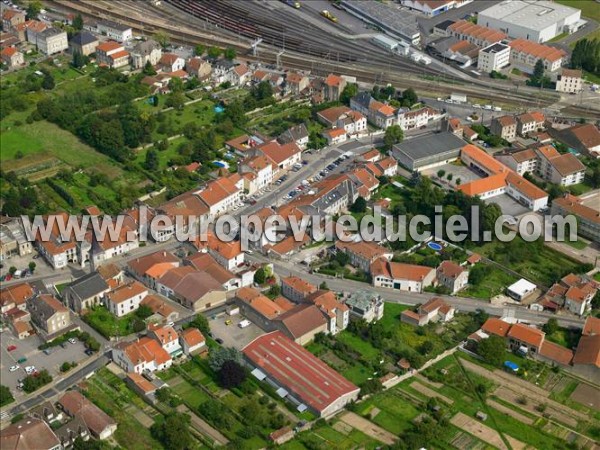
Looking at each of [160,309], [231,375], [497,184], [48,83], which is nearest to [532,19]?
[497,184]

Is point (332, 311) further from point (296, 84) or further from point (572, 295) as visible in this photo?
point (296, 84)

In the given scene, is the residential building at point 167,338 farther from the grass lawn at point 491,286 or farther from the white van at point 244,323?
the grass lawn at point 491,286

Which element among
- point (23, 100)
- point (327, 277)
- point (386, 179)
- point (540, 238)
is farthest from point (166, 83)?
point (540, 238)

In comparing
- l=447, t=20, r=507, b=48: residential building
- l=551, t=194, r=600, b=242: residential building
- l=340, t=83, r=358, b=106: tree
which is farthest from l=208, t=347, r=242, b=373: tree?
l=447, t=20, r=507, b=48: residential building

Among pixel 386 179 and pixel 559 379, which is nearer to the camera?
pixel 559 379

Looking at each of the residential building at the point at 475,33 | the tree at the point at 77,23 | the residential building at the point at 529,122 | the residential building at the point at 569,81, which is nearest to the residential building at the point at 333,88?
the residential building at the point at 529,122

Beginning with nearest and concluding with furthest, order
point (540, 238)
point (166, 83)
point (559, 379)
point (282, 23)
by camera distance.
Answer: point (559, 379), point (540, 238), point (166, 83), point (282, 23)

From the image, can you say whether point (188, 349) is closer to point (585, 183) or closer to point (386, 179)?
point (386, 179)
